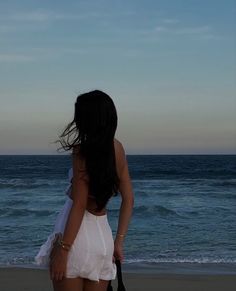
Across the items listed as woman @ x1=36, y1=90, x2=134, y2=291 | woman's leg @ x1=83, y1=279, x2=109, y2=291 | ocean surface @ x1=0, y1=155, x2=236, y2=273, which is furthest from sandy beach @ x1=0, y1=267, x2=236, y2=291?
woman @ x1=36, y1=90, x2=134, y2=291

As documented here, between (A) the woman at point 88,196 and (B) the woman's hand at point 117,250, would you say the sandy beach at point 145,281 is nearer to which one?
(B) the woman's hand at point 117,250

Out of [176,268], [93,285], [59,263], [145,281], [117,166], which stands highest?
[117,166]

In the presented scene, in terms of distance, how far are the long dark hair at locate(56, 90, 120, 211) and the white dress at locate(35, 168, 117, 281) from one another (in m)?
0.10

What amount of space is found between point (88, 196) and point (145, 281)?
4983 millimetres

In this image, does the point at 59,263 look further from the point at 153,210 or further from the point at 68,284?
the point at 153,210

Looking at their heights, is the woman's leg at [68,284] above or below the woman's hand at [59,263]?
below

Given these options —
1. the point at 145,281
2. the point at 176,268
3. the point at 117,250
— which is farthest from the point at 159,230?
the point at 117,250

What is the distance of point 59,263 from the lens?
8.41ft

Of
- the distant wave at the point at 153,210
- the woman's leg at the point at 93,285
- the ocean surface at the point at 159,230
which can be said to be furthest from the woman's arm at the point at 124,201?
the distant wave at the point at 153,210

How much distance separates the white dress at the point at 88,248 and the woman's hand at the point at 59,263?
2 centimetres

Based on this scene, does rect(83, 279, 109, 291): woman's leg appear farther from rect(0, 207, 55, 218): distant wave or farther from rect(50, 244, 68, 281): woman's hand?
rect(0, 207, 55, 218): distant wave

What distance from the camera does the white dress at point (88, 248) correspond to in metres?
2.59

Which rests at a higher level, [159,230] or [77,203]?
[77,203]

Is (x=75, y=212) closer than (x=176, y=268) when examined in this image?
Yes
